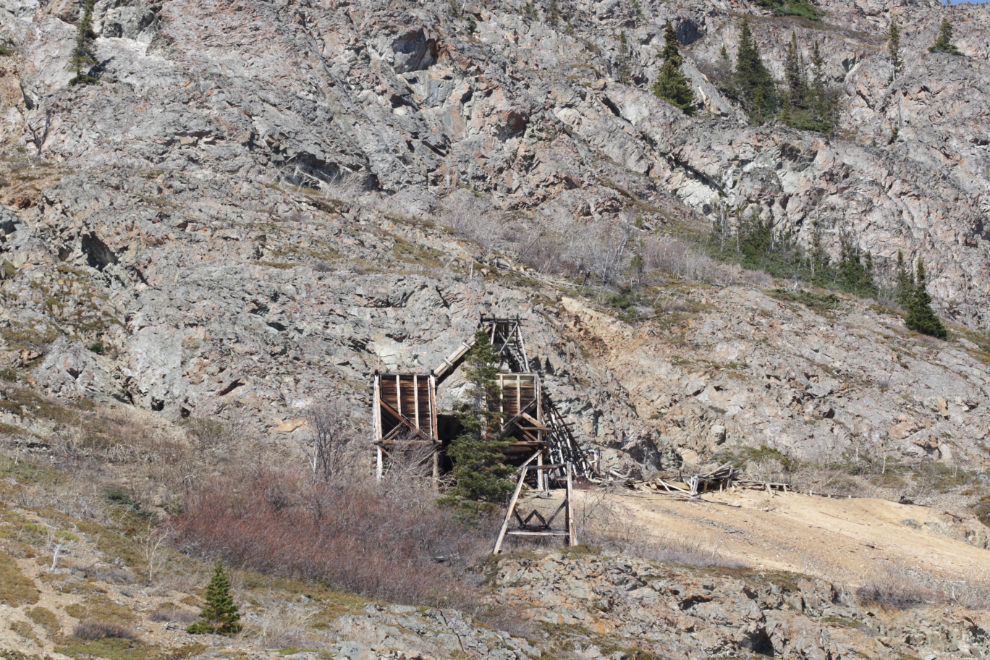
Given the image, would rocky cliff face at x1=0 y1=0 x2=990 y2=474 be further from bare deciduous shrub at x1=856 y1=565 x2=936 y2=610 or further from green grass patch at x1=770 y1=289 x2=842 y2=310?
bare deciduous shrub at x1=856 y1=565 x2=936 y2=610

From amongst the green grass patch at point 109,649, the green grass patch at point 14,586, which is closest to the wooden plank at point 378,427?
the green grass patch at point 14,586

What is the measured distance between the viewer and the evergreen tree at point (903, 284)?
59.1 meters

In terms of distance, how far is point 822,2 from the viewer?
4434 inches

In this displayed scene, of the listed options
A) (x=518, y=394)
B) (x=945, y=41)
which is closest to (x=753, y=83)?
(x=945, y=41)

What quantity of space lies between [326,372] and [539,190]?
3364cm

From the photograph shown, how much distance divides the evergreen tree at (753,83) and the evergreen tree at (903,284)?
2616 cm

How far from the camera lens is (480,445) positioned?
81.8 ft

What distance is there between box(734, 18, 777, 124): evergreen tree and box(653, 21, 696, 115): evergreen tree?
8.53 meters

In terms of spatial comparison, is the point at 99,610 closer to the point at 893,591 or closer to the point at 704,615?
the point at 704,615

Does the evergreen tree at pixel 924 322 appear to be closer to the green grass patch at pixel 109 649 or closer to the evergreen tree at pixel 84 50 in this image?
the green grass patch at pixel 109 649

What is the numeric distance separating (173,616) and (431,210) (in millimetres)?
42806

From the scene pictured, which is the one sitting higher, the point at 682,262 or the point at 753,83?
the point at 753,83

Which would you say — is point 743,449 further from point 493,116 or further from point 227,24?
point 227,24

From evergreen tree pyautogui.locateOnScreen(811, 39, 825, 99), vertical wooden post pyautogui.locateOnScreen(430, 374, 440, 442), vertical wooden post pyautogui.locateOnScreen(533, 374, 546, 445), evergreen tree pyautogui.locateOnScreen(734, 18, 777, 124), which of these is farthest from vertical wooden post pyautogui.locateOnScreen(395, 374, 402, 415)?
evergreen tree pyautogui.locateOnScreen(811, 39, 825, 99)
